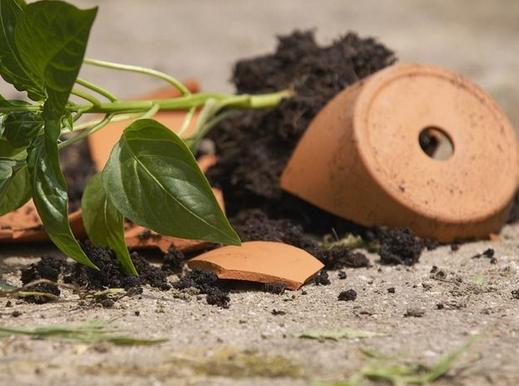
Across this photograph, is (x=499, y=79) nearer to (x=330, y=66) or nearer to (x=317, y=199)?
(x=330, y=66)

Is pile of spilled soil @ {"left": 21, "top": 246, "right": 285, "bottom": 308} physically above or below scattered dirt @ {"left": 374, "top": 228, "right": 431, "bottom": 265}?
below

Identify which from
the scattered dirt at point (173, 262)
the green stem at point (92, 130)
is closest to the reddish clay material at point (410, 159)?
the scattered dirt at point (173, 262)

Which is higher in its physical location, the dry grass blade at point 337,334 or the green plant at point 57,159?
the green plant at point 57,159

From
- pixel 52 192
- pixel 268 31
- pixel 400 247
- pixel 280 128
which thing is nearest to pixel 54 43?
pixel 52 192

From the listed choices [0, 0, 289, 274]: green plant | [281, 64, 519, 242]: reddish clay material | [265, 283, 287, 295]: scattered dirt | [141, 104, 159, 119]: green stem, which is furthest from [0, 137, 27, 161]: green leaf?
[281, 64, 519, 242]: reddish clay material

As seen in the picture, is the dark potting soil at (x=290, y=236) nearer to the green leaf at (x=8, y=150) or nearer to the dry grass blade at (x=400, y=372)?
the green leaf at (x=8, y=150)

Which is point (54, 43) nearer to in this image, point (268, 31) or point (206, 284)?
point (206, 284)

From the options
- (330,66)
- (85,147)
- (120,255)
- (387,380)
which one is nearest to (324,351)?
(387,380)

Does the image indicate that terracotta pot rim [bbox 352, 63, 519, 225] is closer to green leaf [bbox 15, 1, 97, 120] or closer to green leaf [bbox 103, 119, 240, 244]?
green leaf [bbox 103, 119, 240, 244]
